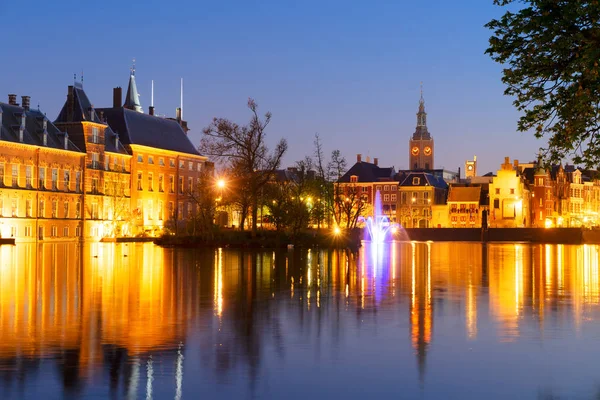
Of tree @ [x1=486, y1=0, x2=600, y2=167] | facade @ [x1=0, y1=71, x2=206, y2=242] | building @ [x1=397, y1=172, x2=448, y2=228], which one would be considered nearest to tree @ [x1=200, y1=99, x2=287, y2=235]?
facade @ [x1=0, y1=71, x2=206, y2=242]

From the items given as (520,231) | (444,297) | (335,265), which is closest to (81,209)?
(520,231)

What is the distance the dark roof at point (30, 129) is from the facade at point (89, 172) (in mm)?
119

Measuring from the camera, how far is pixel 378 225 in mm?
108812

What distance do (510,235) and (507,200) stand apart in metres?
25.6

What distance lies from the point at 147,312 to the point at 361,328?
17.5 ft

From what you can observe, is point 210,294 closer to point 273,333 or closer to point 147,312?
point 147,312

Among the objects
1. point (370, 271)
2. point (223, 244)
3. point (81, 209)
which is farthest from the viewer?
point (81, 209)

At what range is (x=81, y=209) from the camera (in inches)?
4094

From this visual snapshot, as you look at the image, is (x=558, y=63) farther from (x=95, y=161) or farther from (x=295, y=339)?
(x=95, y=161)

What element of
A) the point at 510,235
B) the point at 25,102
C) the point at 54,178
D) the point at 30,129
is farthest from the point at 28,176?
the point at 510,235

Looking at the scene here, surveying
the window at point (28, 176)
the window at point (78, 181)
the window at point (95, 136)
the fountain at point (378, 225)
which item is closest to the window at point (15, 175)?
the window at point (28, 176)

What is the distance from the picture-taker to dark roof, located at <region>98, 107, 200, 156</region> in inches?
4584

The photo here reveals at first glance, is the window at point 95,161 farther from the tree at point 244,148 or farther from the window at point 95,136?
the tree at point 244,148

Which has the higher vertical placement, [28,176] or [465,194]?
[465,194]
